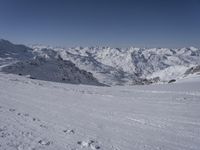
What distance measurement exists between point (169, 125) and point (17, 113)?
9212mm

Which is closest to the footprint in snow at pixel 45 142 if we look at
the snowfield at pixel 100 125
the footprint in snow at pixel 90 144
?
the snowfield at pixel 100 125

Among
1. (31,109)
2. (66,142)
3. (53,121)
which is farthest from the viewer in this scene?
(31,109)

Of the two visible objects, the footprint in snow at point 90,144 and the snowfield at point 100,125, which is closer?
the footprint in snow at point 90,144

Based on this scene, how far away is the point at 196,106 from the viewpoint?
17.0 metres

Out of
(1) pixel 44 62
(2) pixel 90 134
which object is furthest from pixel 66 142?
(1) pixel 44 62

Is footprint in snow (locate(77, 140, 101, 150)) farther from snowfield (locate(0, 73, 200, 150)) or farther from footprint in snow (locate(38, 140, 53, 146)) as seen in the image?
footprint in snow (locate(38, 140, 53, 146))

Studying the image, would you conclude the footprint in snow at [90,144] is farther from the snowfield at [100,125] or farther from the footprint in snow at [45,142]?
the footprint in snow at [45,142]

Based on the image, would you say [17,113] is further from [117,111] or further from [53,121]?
[117,111]

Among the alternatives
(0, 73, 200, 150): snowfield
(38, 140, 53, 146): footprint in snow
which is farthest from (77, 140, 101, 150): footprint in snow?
(38, 140, 53, 146): footprint in snow

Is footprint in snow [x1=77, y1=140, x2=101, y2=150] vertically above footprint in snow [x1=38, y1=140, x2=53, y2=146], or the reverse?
footprint in snow [x1=77, y1=140, x2=101, y2=150]

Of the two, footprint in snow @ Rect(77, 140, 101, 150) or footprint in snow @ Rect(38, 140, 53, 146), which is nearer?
footprint in snow @ Rect(77, 140, 101, 150)

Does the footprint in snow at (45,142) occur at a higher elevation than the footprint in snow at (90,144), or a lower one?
lower

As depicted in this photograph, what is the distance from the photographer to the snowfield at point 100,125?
33.0 feet

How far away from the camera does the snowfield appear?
10.0m
